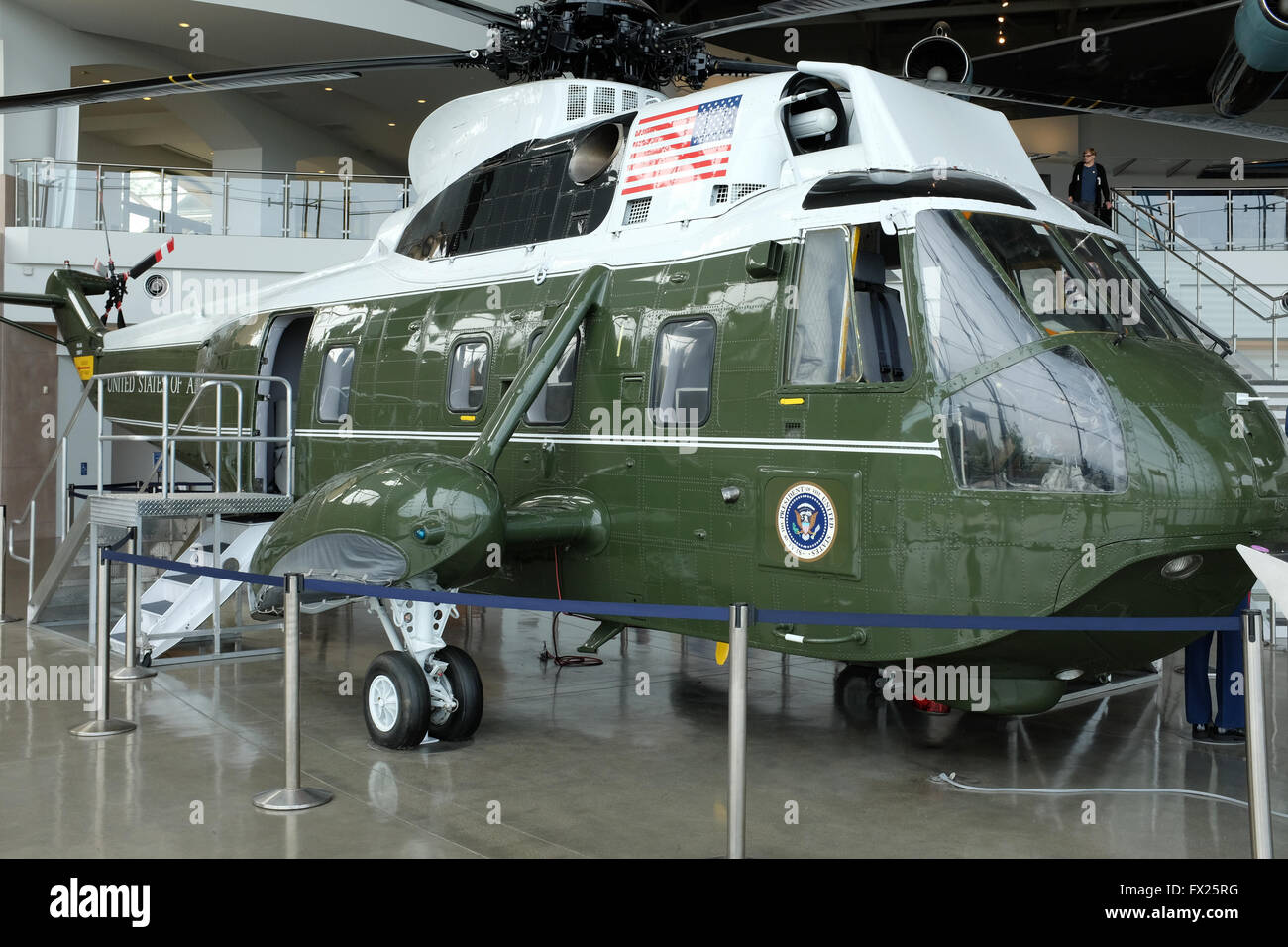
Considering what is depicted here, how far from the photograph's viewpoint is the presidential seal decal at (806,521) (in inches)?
243

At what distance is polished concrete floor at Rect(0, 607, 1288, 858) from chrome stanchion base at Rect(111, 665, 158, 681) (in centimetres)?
12

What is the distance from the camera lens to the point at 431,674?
23.7 ft

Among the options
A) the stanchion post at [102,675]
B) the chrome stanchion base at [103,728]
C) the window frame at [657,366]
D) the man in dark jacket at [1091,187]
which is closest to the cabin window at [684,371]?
the window frame at [657,366]

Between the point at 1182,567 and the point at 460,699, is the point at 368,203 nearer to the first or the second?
the point at 460,699

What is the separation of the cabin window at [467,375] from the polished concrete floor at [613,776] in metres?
2.36

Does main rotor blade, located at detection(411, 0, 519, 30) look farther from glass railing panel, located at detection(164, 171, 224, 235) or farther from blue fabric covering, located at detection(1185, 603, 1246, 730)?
glass railing panel, located at detection(164, 171, 224, 235)

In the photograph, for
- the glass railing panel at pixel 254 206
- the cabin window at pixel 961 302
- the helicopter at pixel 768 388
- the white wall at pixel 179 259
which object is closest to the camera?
the helicopter at pixel 768 388

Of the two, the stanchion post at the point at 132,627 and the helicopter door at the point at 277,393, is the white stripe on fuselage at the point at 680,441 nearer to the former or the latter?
the helicopter door at the point at 277,393

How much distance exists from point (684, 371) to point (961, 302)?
1.84 meters

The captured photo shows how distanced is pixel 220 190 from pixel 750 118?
624 inches

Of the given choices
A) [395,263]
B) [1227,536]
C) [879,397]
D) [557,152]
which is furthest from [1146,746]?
[395,263]

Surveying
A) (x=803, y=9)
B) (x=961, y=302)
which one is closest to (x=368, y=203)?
(x=803, y=9)

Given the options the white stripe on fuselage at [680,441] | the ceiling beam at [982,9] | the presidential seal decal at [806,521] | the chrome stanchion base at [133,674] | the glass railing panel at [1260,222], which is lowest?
the chrome stanchion base at [133,674]

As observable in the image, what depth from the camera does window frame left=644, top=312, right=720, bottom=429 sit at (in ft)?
22.2
